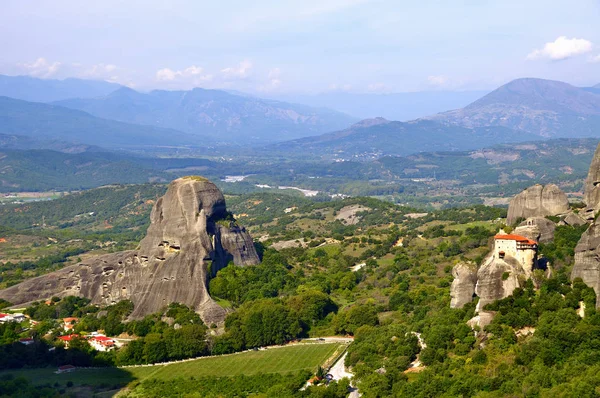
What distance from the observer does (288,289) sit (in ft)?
236

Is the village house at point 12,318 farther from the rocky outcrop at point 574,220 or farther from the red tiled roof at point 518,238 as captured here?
the rocky outcrop at point 574,220

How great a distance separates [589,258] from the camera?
151 feet

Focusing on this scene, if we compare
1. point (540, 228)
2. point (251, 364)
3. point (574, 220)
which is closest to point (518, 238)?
point (540, 228)

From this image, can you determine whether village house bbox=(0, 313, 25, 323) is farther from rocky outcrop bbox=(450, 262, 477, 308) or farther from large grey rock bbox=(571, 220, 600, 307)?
large grey rock bbox=(571, 220, 600, 307)

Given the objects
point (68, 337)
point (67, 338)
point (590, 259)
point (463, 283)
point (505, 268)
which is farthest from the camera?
point (68, 337)

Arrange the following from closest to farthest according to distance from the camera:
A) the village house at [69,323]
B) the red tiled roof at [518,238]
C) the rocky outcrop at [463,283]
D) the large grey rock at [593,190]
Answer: the red tiled roof at [518,238] < the rocky outcrop at [463,283] < the large grey rock at [593,190] < the village house at [69,323]

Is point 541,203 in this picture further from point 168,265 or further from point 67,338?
point 67,338

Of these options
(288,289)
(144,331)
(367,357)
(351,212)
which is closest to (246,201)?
(351,212)

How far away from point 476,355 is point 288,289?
29.6 meters

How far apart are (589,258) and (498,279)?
5.33 meters

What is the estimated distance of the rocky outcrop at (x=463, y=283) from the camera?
163 feet

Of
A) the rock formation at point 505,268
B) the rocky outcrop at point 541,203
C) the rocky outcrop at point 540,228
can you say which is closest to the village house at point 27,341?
the rock formation at point 505,268

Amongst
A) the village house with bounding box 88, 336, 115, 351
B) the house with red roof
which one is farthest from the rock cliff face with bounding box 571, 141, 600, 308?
the village house with bounding box 88, 336, 115, 351

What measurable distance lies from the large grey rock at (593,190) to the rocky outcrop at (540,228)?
2744 mm
